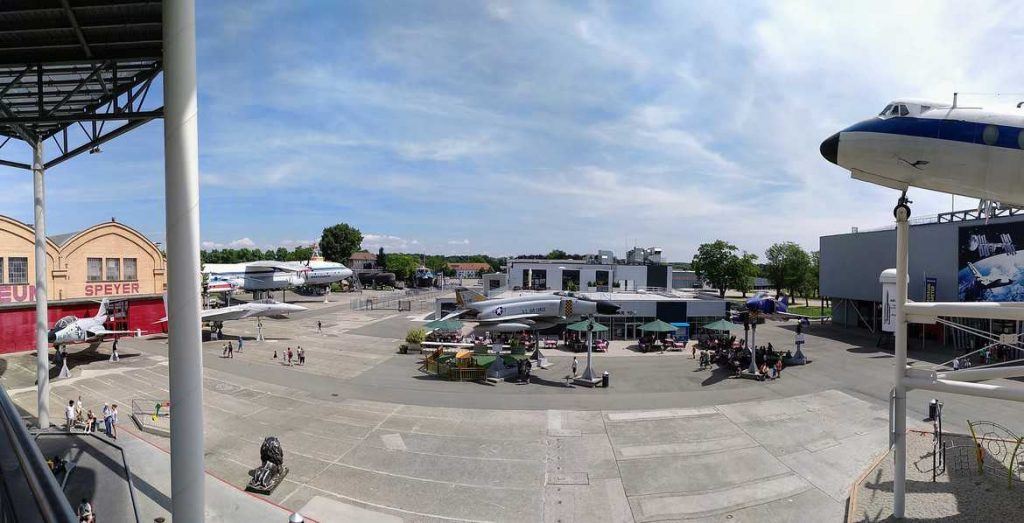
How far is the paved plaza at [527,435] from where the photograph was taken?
43.0 ft

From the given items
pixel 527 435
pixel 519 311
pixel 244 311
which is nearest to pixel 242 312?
pixel 244 311

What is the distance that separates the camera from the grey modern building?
3459 cm

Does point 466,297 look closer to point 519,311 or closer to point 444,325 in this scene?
point 444,325

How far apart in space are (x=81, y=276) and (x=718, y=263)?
251 ft

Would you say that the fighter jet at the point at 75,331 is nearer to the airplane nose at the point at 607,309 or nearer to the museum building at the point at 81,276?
the museum building at the point at 81,276

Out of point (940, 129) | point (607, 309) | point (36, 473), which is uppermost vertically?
point (940, 129)

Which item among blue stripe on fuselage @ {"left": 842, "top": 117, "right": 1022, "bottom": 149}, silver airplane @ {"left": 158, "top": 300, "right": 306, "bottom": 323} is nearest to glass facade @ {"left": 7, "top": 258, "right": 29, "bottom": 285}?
silver airplane @ {"left": 158, "top": 300, "right": 306, "bottom": 323}

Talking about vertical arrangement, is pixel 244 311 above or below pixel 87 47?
below

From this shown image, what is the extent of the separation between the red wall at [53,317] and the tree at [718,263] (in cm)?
7022

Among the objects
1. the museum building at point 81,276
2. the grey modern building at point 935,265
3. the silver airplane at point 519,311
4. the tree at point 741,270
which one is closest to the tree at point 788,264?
the tree at point 741,270

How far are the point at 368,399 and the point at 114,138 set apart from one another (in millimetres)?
14680

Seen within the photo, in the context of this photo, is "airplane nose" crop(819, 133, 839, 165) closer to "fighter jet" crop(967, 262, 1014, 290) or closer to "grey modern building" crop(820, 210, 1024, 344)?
"grey modern building" crop(820, 210, 1024, 344)

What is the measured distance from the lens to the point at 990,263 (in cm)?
3534

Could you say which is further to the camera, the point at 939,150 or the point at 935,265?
the point at 935,265
